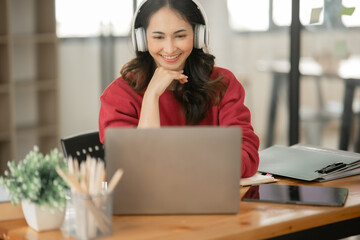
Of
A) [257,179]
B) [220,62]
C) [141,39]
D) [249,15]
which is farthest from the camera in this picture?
→ [220,62]

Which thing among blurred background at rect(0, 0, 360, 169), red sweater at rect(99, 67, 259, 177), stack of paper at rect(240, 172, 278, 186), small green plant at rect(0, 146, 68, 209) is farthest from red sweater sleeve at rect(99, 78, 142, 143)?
blurred background at rect(0, 0, 360, 169)

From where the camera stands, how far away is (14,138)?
427cm

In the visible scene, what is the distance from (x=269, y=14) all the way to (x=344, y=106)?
85cm

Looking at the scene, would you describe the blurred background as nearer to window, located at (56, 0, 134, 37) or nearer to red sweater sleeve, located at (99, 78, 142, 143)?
window, located at (56, 0, 134, 37)

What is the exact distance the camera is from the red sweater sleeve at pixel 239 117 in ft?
6.28

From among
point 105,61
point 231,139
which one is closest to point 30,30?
point 105,61

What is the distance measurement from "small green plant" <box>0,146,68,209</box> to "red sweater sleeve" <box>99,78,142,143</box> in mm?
539

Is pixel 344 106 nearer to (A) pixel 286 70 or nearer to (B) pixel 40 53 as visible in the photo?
(A) pixel 286 70

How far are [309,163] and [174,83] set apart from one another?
20.4 inches

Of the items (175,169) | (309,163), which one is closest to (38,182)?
(175,169)

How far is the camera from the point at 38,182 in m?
1.40

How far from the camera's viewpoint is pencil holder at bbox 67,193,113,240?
135cm

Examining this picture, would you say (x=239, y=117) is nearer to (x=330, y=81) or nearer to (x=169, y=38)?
(x=169, y=38)

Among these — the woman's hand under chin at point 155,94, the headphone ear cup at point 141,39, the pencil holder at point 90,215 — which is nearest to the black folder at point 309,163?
the woman's hand under chin at point 155,94
